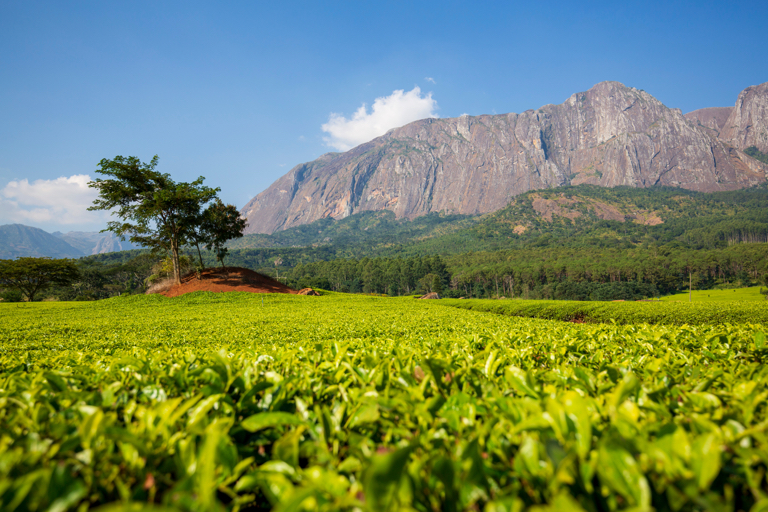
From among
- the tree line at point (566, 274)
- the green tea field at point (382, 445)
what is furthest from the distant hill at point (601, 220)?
the green tea field at point (382, 445)

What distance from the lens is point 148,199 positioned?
983 inches

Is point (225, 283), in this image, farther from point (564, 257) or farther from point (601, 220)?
point (601, 220)

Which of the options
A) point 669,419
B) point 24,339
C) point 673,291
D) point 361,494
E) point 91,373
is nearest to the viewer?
point 361,494

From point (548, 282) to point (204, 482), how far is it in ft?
329

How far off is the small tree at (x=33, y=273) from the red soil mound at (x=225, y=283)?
2567cm

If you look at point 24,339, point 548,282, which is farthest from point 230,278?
point 548,282

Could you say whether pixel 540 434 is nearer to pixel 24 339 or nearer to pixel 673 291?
pixel 24 339

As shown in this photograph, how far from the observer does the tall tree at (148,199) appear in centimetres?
2320

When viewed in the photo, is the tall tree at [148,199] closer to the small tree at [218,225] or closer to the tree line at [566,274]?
the small tree at [218,225]

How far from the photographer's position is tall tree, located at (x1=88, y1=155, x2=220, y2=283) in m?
23.2

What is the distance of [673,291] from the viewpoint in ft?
278

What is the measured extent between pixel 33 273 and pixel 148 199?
28.9 metres

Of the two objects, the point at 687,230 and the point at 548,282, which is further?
the point at 687,230

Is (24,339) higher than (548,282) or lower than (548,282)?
higher
